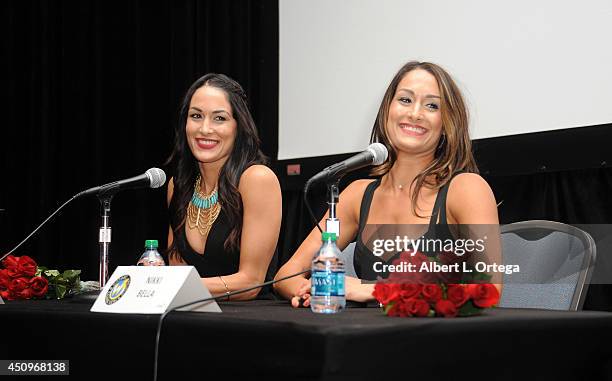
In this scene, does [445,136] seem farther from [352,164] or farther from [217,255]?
[217,255]

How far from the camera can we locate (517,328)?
1.45 m

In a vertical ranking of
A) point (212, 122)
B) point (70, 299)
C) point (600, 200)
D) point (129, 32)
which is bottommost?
point (70, 299)

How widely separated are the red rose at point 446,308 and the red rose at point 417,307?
0.07 feet

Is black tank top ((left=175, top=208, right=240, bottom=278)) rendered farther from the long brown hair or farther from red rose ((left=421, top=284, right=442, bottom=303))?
red rose ((left=421, top=284, right=442, bottom=303))

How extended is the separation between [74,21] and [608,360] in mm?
3957

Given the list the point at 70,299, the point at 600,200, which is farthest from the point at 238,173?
the point at 600,200

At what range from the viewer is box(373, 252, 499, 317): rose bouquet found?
1.45m

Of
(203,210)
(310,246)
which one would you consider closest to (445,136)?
(310,246)

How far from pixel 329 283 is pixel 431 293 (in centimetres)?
24

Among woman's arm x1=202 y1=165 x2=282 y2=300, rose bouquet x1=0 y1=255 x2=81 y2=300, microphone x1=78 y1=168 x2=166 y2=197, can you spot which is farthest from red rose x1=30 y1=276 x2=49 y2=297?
woman's arm x1=202 y1=165 x2=282 y2=300

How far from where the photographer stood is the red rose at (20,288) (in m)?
2.25

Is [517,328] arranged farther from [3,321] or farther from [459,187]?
[3,321]

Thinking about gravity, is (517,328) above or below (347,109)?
below

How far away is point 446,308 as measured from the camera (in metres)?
1.44
